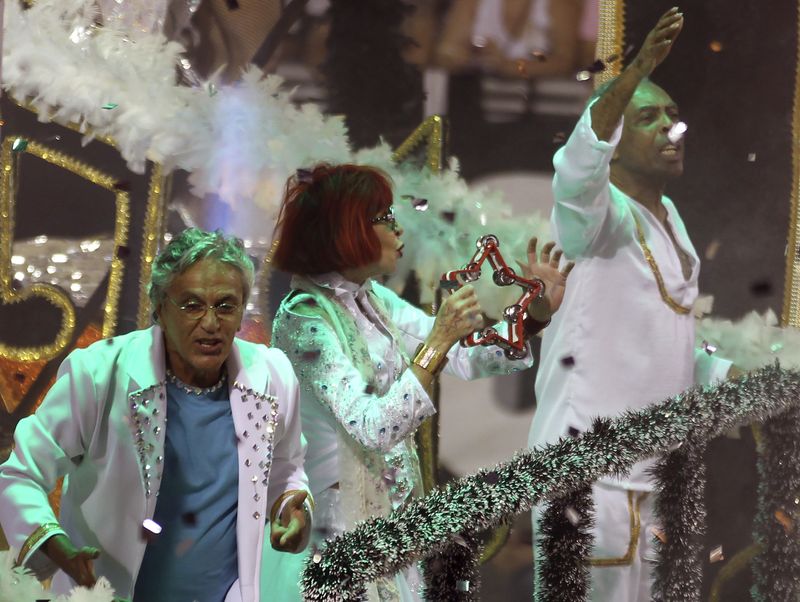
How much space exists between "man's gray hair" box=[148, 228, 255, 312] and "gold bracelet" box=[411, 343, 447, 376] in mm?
542

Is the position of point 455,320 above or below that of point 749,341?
below

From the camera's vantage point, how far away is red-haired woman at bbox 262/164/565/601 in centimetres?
Result: 303

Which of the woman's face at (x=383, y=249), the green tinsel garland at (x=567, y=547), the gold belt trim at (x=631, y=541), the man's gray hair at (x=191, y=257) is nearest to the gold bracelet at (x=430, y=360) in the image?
the woman's face at (x=383, y=249)

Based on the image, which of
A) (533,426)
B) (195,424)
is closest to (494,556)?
(533,426)

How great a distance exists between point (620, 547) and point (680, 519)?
1.16 metres

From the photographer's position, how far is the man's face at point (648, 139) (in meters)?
4.16

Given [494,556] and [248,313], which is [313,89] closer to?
[248,313]

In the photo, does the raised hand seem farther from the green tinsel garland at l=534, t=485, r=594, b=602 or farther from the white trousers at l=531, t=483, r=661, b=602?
the white trousers at l=531, t=483, r=661, b=602

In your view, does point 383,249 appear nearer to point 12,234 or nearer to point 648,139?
point 12,234

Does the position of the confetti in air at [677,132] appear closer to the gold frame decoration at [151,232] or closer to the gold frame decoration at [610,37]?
the gold frame decoration at [610,37]

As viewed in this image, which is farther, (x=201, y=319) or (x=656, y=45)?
(x=656, y=45)

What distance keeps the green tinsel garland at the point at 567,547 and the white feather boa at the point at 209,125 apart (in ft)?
4.82

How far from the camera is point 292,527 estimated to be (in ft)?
9.00

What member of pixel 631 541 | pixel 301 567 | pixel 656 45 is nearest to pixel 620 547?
pixel 631 541
